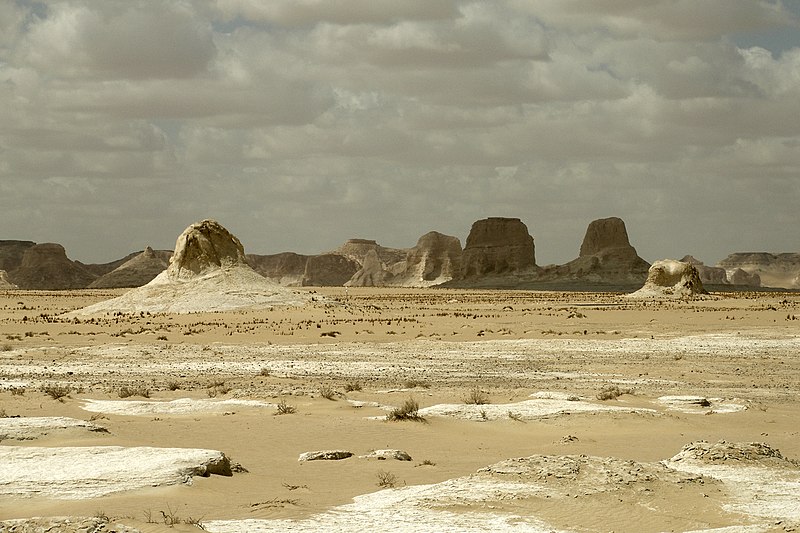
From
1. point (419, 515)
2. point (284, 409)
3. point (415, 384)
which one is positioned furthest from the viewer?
point (415, 384)

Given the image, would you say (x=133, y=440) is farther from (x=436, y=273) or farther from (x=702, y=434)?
(x=436, y=273)

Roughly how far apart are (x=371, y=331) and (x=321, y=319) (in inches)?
274

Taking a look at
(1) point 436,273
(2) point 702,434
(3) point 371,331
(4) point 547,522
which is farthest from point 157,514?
(1) point 436,273

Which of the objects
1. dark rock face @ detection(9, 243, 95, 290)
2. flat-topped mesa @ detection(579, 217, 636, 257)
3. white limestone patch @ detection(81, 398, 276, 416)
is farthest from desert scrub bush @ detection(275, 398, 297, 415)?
dark rock face @ detection(9, 243, 95, 290)

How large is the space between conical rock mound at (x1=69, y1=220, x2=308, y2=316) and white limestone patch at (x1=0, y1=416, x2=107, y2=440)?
3398cm

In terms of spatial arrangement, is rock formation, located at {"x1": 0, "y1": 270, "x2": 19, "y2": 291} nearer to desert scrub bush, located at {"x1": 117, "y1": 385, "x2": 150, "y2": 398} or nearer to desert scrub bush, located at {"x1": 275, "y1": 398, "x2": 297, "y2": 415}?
desert scrub bush, located at {"x1": 117, "y1": 385, "x2": 150, "y2": 398}

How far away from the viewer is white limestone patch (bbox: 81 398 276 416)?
1597 centimetres

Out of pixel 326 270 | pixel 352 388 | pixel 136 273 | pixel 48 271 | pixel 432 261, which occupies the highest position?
→ pixel 432 261

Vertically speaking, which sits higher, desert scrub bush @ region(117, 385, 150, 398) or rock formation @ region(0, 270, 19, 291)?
rock formation @ region(0, 270, 19, 291)

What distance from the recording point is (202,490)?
391 inches

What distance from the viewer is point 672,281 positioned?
72.6 metres

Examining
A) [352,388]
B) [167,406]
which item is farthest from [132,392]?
[352,388]

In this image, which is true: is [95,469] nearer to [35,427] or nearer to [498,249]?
[35,427]

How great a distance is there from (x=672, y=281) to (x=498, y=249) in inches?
2905
